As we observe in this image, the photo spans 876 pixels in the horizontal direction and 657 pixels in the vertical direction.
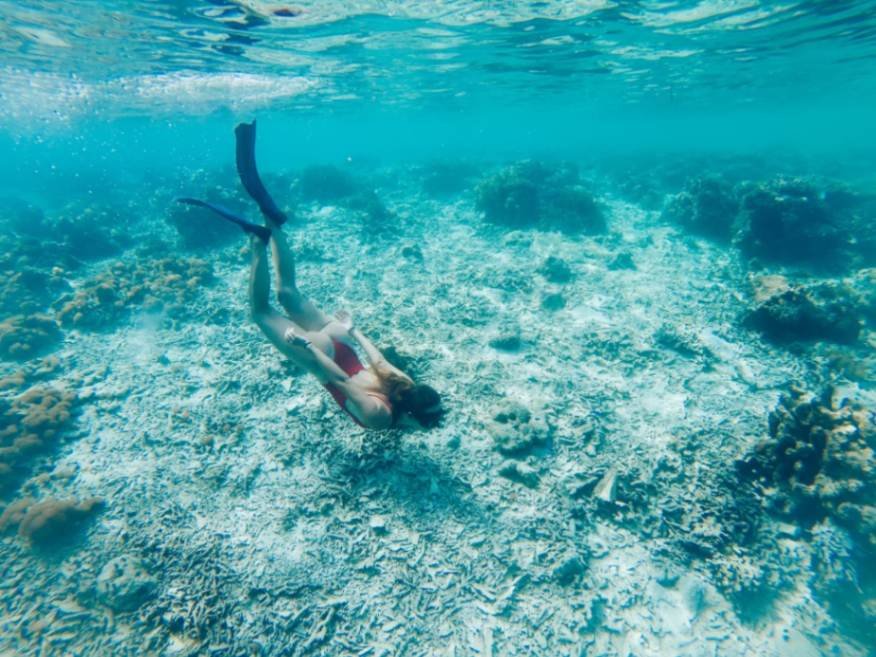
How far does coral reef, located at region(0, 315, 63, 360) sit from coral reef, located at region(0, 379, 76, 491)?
192cm

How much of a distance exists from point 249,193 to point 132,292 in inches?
287

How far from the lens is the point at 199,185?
21.4 meters

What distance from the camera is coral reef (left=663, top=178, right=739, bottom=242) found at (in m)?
14.2

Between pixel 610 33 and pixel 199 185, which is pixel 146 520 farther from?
pixel 610 33

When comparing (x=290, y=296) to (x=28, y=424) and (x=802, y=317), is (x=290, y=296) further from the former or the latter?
(x=802, y=317)

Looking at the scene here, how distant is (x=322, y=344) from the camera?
18.3 feet

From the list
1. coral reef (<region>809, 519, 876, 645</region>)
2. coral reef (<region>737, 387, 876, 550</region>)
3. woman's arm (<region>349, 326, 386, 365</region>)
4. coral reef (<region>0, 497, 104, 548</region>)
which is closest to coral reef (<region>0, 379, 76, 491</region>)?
coral reef (<region>0, 497, 104, 548</region>)

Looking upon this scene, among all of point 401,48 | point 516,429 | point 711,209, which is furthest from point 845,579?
point 401,48

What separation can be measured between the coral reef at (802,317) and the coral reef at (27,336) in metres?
16.3

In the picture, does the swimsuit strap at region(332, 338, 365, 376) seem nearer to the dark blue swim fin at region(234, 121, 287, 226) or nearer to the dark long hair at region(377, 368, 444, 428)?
the dark long hair at region(377, 368, 444, 428)

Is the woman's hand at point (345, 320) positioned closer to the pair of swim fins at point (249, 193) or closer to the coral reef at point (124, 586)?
the pair of swim fins at point (249, 193)

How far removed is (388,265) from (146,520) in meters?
9.17

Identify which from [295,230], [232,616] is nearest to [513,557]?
[232,616]

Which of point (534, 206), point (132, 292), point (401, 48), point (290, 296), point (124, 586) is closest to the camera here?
point (124, 586)
